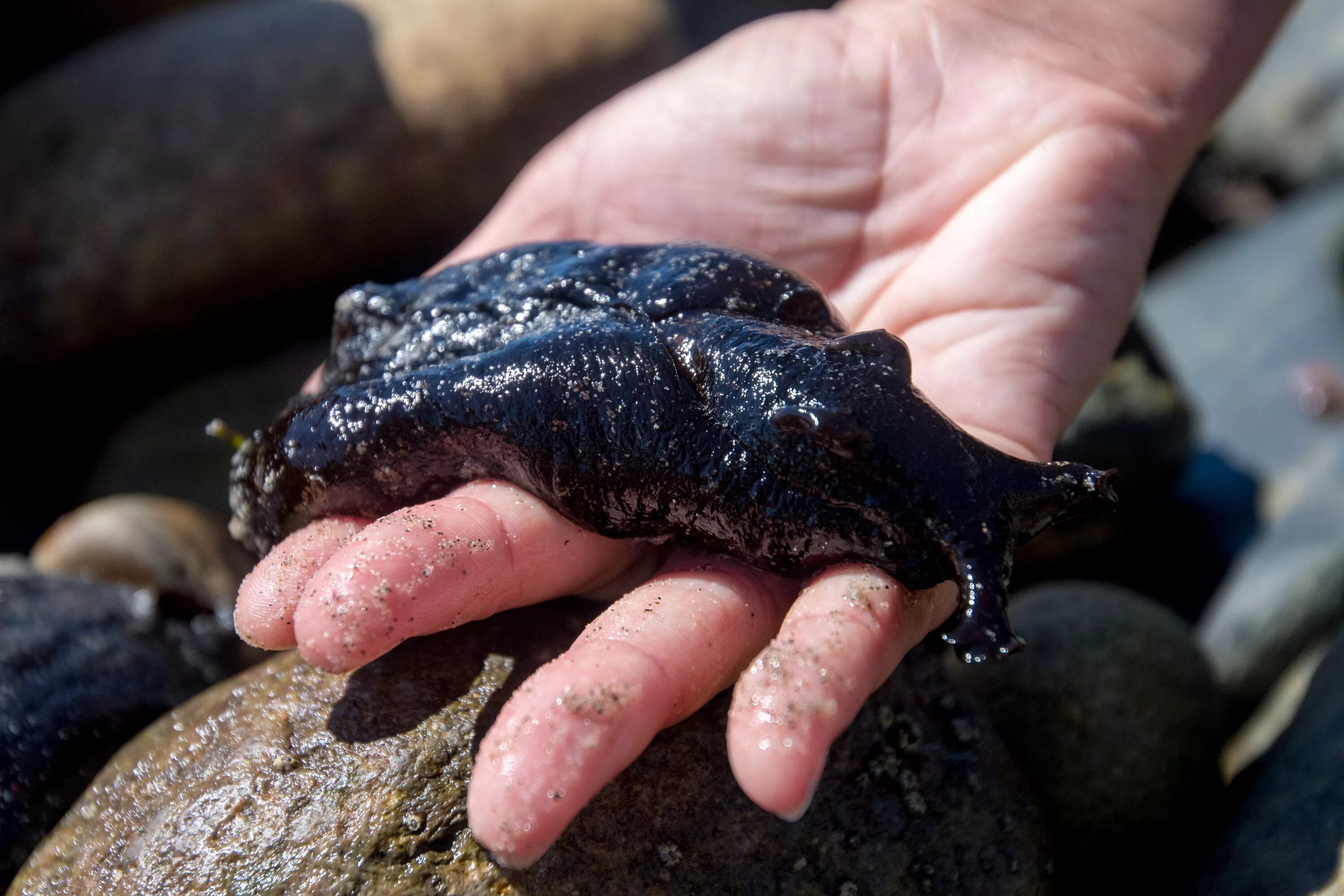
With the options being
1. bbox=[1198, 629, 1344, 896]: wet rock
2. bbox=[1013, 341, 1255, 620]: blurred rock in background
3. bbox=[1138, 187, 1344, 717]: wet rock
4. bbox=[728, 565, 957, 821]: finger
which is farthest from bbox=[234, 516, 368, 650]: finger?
bbox=[1138, 187, 1344, 717]: wet rock

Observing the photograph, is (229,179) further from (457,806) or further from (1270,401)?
(1270,401)

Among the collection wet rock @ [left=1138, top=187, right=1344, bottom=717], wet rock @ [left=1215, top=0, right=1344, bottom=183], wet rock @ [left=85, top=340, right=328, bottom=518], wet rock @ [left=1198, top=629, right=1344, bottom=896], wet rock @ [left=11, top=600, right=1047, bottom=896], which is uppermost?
wet rock @ [left=1215, top=0, right=1344, bottom=183]

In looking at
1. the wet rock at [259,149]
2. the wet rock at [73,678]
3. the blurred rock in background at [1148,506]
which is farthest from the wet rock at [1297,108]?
the wet rock at [73,678]

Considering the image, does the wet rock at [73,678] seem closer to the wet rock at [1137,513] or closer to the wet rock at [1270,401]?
the wet rock at [1137,513]

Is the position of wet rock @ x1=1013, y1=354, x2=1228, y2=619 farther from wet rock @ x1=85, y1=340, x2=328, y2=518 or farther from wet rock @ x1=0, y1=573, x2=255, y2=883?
wet rock @ x1=85, y1=340, x2=328, y2=518

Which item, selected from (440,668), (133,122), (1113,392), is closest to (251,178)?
(133,122)

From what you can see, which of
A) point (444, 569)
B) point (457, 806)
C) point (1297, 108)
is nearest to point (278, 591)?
point (444, 569)
